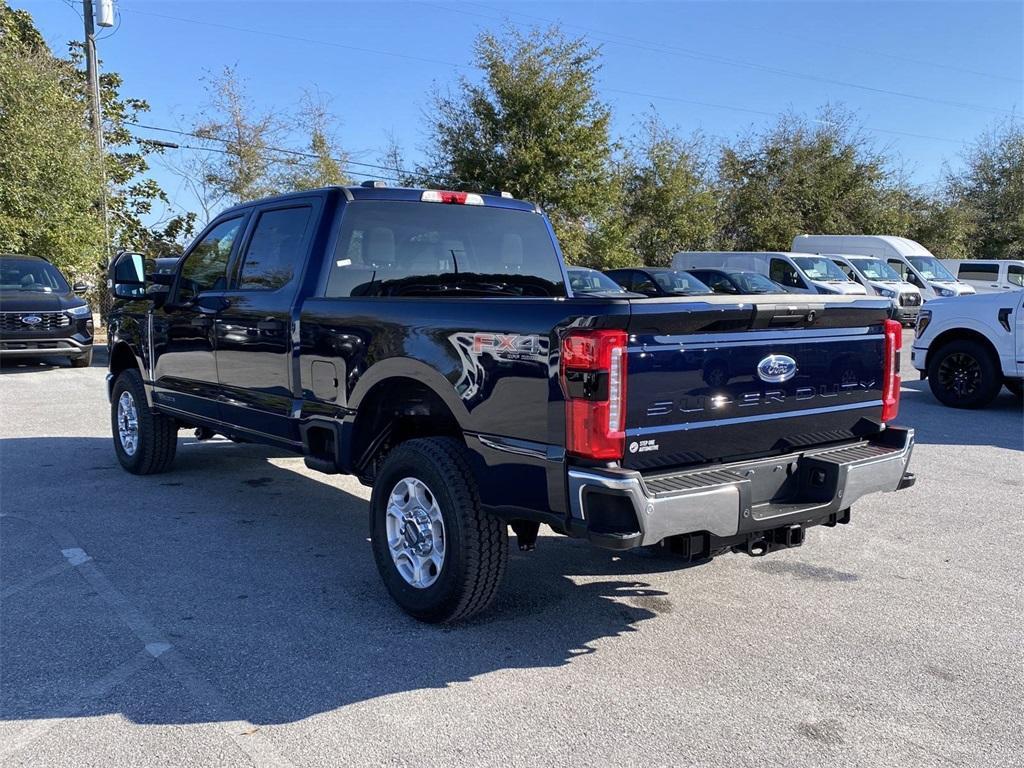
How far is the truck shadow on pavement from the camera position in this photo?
3414 millimetres

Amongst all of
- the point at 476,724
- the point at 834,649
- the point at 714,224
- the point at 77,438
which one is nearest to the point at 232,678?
the point at 476,724

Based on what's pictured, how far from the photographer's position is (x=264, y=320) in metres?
5.10

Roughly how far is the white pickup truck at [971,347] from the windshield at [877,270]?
13.2 m

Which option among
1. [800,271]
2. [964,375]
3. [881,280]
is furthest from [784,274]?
[964,375]

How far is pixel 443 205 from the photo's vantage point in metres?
5.18

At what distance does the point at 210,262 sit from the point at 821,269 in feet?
63.0

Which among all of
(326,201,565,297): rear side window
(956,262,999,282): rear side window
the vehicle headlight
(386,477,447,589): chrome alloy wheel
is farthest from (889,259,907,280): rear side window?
(386,477,447,589): chrome alloy wheel

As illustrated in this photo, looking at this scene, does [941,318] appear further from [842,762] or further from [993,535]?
[842,762]

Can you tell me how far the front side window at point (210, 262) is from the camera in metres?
5.74

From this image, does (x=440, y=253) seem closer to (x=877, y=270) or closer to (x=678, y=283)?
(x=678, y=283)

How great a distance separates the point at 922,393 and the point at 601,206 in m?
14.4

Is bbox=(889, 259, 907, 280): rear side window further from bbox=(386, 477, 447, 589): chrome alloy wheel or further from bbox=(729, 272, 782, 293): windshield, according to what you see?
bbox=(386, 477, 447, 589): chrome alloy wheel

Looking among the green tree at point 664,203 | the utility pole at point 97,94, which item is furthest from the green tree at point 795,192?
the utility pole at point 97,94

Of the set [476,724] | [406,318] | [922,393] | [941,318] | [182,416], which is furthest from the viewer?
[922,393]
